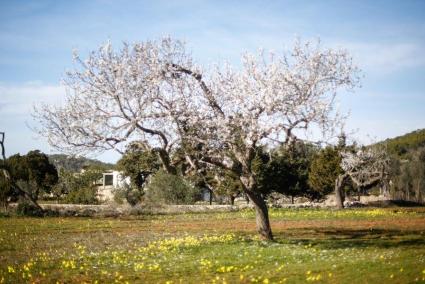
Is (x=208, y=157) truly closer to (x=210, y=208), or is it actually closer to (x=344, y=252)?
(x=344, y=252)


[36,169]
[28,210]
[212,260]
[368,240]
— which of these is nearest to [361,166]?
[368,240]

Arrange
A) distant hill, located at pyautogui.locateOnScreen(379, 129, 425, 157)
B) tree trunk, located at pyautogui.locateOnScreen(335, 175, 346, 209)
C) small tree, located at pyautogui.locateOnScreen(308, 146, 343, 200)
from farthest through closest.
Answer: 1. distant hill, located at pyautogui.locateOnScreen(379, 129, 425, 157)
2. small tree, located at pyautogui.locateOnScreen(308, 146, 343, 200)
3. tree trunk, located at pyautogui.locateOnScreen(335, 175, 346, 209)

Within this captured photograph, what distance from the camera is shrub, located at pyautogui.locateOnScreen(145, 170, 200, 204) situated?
63.3 m

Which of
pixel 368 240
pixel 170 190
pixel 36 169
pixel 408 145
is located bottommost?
pixel 368 240

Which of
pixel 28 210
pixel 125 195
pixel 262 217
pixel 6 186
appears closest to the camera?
pixel 262 217

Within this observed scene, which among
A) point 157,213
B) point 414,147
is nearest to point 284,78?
point 157,213

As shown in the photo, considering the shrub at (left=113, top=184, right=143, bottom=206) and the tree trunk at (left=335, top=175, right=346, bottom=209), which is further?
the shrub at (left=113, top=184, right=143, bottom=206)

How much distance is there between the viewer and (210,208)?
186 feet

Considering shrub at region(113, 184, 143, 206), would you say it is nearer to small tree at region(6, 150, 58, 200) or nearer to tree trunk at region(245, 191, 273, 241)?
small tree at region(6, 150, 58, 200)

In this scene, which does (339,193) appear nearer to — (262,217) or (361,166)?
(361,166)

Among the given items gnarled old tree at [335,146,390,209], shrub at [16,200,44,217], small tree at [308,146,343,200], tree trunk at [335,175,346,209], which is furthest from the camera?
small tree at [308,146,343,200]

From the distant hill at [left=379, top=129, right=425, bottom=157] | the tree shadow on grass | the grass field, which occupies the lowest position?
the tree shadow on grass

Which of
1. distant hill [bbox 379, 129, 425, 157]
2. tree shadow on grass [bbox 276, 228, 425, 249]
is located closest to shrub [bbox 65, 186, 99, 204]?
tree shadow on grass [bbox 276, 228, 425, 249]

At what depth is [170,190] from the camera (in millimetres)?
63406
